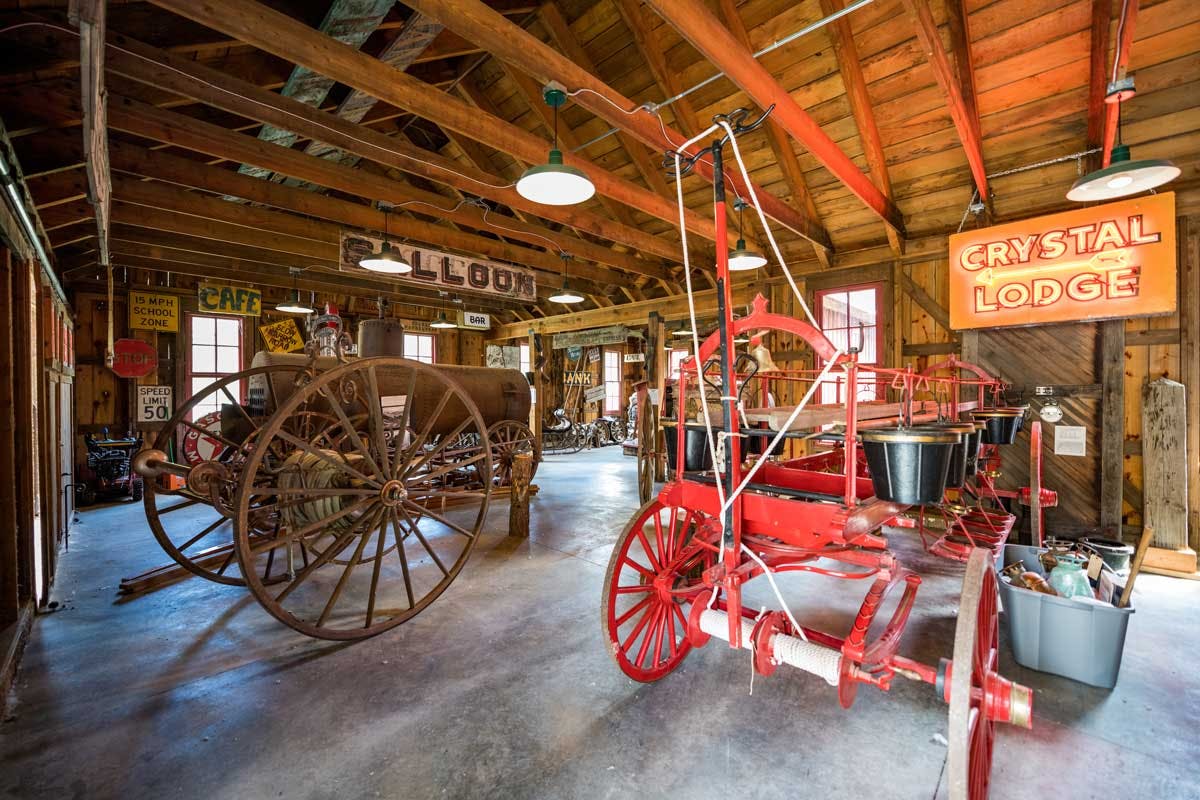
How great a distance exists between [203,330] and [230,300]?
82 cm

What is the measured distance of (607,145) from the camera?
6262 millimetres

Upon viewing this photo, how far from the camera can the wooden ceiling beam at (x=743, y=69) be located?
8.57 feet

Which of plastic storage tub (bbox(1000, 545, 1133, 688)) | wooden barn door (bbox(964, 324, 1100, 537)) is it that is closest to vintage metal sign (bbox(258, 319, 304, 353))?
plastic storage tub (bbox(1000, 545, 1133, 688))

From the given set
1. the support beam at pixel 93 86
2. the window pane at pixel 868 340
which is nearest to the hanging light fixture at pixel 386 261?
the support beam at pixel 93 86

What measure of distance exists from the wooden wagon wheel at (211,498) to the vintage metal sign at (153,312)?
2.22 meters

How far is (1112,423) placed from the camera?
15.5ft

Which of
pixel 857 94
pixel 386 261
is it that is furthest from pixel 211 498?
pixel 857 94

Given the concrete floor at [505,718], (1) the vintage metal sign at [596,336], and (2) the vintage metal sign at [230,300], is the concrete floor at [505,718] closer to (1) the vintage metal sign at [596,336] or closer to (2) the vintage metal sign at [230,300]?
(2) the vintage metal sign at [230,300]

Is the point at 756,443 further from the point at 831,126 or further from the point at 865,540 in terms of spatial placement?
the point at 831,126

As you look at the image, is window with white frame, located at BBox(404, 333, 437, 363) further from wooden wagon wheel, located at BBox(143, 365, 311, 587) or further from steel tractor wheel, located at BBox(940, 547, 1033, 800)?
steel tractor wheel, located at BBox(940, 547, 1033, 800)

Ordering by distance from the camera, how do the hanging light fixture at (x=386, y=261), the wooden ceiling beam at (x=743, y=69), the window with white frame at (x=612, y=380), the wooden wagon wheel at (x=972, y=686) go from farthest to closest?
the window with white frame at (x=612, y=380) → the hanging light fixture at (x=386, y=261) → the wooden ceiling beam at (x=743, y=69) → the wooden wagon wheel at (x=972, y=686)

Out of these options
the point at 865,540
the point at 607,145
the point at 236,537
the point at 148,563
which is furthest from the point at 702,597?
the point at 607,145

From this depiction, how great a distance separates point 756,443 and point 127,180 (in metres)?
→ 6.18

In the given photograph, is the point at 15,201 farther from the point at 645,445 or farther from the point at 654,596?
the point at 645,445
